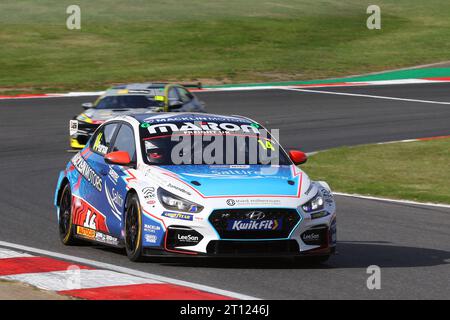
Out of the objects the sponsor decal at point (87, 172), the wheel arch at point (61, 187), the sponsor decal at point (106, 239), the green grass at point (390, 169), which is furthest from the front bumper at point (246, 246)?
the green grass at point (390, 169)

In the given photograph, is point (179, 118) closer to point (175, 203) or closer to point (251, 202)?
point (175, 203)

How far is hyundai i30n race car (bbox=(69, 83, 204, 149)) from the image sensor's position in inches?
943

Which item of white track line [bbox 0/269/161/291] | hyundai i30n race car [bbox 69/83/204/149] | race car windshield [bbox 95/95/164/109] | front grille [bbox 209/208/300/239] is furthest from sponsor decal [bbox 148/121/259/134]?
race car windshield [bbox 95/95/164/109]

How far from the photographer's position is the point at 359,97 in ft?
113

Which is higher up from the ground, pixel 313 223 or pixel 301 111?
pixel 313 223

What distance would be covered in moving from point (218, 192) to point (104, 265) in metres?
1.22

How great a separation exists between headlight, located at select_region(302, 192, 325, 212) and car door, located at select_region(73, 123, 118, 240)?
199 centimetres

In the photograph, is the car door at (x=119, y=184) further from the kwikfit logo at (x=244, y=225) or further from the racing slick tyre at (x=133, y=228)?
the kwikfit logo at (x=244, y=225)

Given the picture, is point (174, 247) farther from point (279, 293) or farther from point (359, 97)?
point (359, 97)

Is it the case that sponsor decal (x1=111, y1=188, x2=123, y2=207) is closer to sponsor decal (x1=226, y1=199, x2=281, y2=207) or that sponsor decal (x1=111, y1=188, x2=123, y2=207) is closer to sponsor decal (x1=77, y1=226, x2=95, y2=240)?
sponsor decal (x1=77, y1=226, x2=95, y2=240)

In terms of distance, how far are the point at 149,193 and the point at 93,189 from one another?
4.29ft

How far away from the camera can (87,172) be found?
12109mm

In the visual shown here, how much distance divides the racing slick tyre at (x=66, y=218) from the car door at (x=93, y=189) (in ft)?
0.48

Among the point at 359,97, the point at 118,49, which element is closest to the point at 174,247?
the point at 359,97
